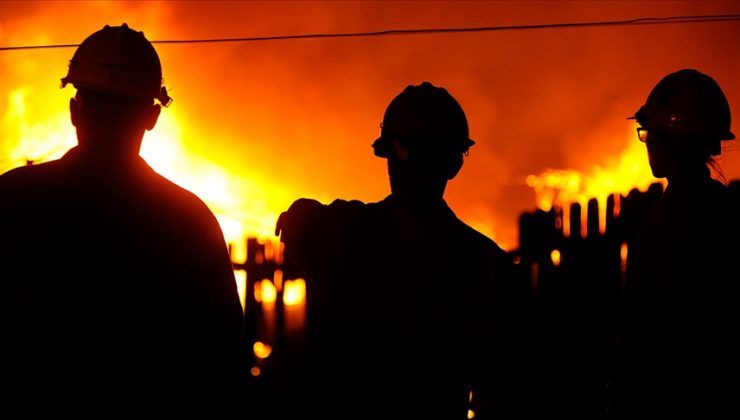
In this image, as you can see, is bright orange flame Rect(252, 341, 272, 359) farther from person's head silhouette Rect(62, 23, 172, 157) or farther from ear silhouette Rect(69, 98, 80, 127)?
ear silhouette Rect(69, 98, 80, 127)

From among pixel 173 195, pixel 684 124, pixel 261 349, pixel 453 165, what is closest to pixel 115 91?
pixel 173 195

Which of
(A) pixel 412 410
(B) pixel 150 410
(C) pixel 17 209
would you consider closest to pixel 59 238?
(C) pixel 17 209

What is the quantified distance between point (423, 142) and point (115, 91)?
3.90ft

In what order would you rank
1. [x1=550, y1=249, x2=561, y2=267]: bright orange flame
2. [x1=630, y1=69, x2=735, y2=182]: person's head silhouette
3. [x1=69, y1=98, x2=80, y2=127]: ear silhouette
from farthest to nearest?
[x1=550, y1=249, x2=561, y2=267]: bright orange flame, [x1=630, y1=69, x2=735, y2=182]: person's head silhouette, [x1=69, y1=98, x2=80, y2=127]: ear silhouette

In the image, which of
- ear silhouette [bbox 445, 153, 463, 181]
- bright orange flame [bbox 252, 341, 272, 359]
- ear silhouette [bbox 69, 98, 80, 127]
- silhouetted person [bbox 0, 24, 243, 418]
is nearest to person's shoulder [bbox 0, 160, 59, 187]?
silhouetted person [bbox 0, 24, 243, 418]

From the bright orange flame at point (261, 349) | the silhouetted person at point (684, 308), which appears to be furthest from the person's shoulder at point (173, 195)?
the bright orange flame at point (261, 349)

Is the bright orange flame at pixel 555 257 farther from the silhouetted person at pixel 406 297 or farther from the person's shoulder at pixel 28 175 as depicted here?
the person's shoulder at pixel 28 175

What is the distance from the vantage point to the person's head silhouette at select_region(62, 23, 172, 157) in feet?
12.8

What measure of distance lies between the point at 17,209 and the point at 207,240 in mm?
666

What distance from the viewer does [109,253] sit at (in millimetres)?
3705

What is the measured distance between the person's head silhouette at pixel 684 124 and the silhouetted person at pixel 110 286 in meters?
2.19

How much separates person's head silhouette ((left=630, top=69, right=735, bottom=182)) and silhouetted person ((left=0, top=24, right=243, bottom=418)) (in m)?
2.19

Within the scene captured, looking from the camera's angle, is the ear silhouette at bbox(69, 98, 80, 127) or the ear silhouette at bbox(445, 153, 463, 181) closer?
the ear silhouette at bbox(69, 98, 80, 127)

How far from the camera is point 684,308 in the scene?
448 centimetres
